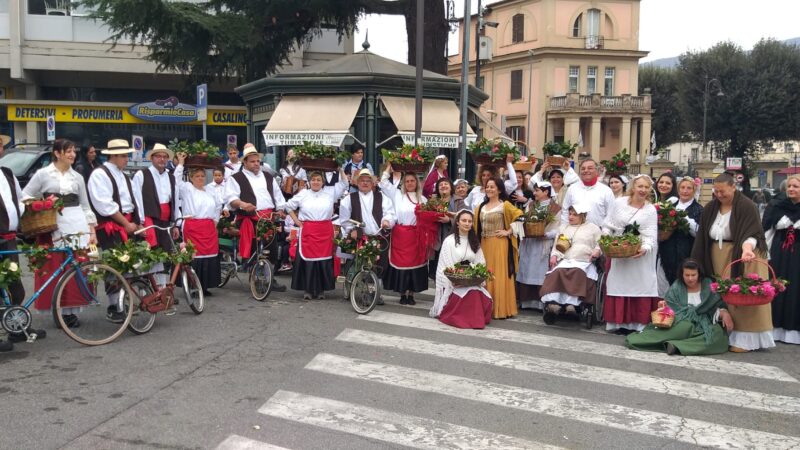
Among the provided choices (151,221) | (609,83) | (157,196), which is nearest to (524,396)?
(151,221)

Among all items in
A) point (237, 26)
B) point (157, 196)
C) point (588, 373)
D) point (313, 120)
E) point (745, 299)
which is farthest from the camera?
point (237, 26)

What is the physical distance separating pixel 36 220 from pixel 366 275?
394 cm

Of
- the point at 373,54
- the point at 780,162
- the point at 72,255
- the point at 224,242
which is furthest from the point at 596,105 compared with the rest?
the point at 72,255

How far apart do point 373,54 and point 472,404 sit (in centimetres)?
1290

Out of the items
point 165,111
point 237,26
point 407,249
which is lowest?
point 407,249

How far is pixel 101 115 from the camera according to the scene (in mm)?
31672

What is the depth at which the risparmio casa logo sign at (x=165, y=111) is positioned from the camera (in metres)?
31.4

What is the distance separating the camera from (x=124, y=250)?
24.8 feet

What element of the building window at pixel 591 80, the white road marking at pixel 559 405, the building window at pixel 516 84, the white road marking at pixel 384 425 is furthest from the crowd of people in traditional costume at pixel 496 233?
the building window at pixel 591 80

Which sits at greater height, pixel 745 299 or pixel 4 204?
pixel 4 204

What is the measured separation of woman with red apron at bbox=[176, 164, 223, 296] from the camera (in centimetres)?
962

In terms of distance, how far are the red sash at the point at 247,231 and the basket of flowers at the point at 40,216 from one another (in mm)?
3423

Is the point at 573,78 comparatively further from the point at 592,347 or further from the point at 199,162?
the point at 592,347

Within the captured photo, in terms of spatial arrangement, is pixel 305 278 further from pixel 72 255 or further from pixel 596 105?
pixel 596 105
